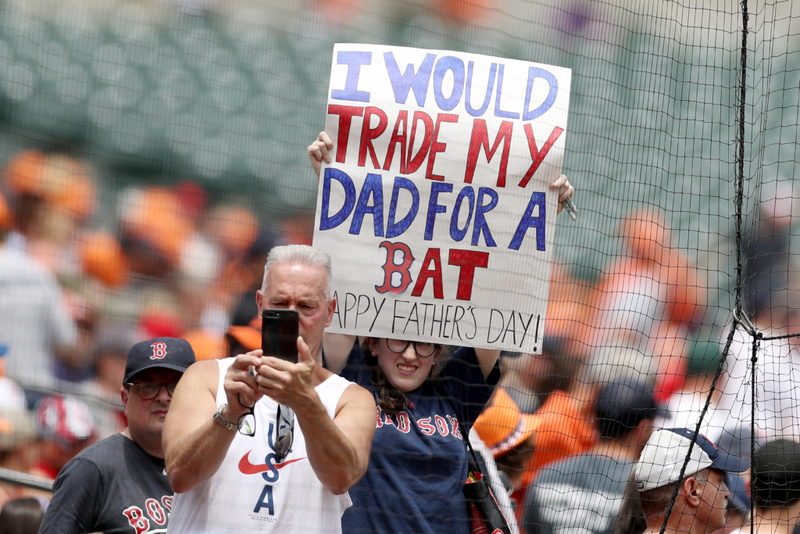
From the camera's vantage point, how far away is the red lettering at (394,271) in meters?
2.79

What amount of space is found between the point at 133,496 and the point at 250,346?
0.83 meters

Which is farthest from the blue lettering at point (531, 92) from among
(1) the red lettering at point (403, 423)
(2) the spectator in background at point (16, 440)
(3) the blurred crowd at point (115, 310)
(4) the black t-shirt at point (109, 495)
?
(2) the spectator in background at point (16, 440)

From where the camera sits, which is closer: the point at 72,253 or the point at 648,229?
the point at 72,253

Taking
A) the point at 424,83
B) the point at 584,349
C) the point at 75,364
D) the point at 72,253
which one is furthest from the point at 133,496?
the point at 584,349

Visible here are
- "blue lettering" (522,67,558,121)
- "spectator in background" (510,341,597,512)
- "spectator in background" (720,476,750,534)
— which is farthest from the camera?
"spectator in background" (510,341,597,512)

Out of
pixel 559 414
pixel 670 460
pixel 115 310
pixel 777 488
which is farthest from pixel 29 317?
pixel 777 488

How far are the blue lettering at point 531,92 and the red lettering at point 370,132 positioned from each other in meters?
0.51

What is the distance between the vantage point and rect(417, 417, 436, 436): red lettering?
8.64 feet

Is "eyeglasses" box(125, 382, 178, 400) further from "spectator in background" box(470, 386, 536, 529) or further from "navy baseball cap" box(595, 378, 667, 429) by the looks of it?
"navy baseball cap" box(595, 378, 667, 429)

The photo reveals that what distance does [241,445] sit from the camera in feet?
7.01

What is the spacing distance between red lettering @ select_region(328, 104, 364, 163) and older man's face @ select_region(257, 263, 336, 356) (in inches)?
27.6

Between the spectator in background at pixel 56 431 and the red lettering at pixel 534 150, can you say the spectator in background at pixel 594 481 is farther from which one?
the spectator in background at pixel 56 431

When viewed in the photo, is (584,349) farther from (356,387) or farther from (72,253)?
(72,253)

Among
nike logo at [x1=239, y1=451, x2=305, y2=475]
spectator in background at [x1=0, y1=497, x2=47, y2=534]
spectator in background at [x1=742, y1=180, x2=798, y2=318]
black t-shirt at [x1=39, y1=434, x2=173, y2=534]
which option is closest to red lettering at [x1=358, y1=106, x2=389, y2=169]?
nike logo at [x1=239, y1=451, x2=305, y2=475]
